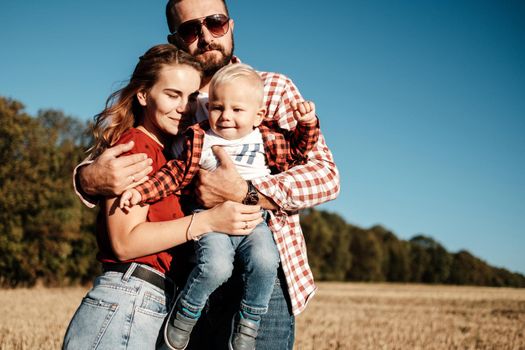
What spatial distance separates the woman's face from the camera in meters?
3.22

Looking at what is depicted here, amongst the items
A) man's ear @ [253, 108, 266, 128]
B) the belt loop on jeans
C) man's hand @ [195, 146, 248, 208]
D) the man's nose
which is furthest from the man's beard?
the belt loop on jeans

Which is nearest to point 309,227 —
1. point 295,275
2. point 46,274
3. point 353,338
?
point 46,274

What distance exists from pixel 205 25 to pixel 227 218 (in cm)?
175

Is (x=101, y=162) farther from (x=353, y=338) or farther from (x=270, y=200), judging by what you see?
(x=353, y=338)

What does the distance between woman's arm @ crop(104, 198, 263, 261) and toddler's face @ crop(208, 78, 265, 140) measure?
1.89ft

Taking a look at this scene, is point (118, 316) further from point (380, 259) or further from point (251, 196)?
point (380, 259)

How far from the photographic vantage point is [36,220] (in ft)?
111

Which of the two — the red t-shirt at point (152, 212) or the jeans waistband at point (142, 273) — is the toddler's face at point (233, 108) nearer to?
the red t-shirt at point (152, 212)

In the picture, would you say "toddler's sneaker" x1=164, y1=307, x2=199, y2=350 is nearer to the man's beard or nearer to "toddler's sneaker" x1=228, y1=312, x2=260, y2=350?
"toddler's sneaker" x1=228, y1=312, x2=260, y2=350

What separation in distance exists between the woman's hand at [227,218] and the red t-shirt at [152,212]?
0.86 feet

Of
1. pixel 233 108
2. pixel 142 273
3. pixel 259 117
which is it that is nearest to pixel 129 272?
pixel 142 273

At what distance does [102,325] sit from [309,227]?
228ft

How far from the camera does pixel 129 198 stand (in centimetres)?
281

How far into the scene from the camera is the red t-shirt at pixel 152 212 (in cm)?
290
